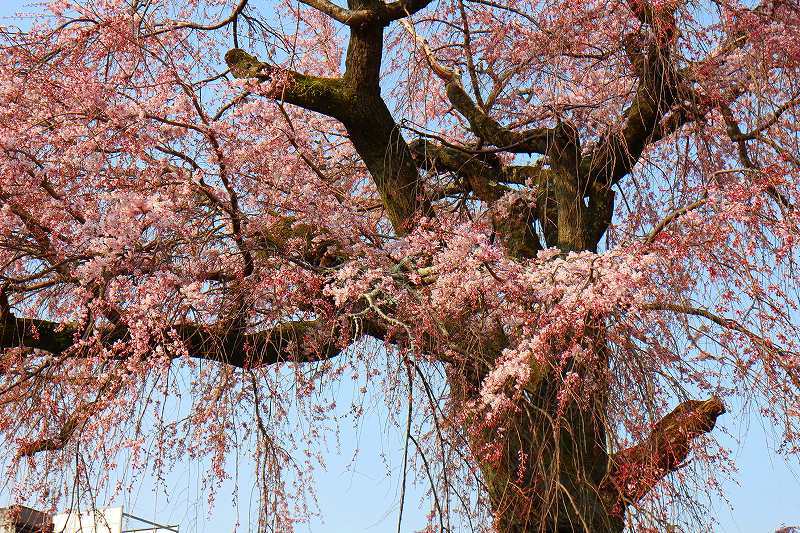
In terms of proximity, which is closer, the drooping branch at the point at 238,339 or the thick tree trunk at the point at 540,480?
the thick tree trunk at the point at 540,480

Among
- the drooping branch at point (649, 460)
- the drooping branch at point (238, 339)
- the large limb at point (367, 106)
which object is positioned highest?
the large limb at point (367, 106)

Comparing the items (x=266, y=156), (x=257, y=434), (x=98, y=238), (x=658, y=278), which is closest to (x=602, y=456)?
(x=658, y=278)

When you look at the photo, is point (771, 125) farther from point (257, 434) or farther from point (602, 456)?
point (257, 434)

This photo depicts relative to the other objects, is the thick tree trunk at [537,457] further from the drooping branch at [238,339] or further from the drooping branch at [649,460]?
the drooping branch at [238,339]

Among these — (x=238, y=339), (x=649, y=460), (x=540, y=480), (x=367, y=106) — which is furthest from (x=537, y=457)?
(x=367, y=106)

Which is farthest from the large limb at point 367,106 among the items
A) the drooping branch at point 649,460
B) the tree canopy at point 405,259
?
the drooping branch at point 649,460

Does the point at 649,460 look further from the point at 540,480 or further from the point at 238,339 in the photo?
the point at 238,339

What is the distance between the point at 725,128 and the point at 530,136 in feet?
3.59

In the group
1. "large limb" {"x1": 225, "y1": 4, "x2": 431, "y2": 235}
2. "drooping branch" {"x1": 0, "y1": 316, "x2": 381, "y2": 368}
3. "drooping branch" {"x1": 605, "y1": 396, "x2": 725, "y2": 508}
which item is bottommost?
"drooping branch" {"x1": 605, "y1": 396, "x2": 725, "y2": 508}

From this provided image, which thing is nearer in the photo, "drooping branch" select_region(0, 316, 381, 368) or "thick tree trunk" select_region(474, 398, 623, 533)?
"thick tree trunk" select_region(474, 398, 623, 533)

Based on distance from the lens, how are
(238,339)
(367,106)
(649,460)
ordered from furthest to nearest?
1. (367,106)
2. (238,339)
3. (649,460)

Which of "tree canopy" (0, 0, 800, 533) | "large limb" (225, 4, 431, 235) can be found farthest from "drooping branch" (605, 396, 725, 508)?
"large limb" (225, 4, 431, 235)

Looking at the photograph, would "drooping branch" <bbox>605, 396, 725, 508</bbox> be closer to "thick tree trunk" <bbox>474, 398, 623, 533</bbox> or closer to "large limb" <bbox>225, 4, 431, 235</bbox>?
"thick tree trunk" <bbox>474, 398, 623, 533</bbox>

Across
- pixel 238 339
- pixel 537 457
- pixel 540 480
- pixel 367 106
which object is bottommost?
pixel 540 480
